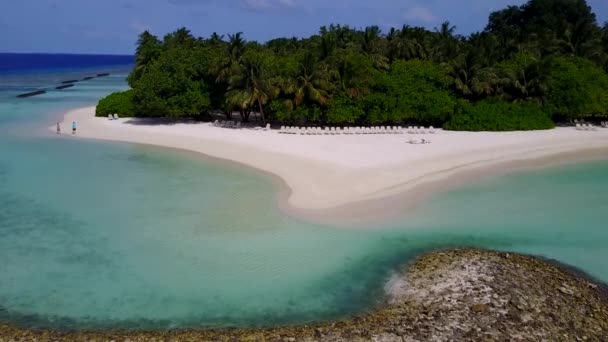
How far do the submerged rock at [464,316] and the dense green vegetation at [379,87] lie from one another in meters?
25.3

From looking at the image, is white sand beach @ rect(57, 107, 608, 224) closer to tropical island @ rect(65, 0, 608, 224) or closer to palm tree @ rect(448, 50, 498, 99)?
tropical island @ rect(65, 0, 608, 224)

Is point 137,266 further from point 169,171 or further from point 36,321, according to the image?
point 169,171

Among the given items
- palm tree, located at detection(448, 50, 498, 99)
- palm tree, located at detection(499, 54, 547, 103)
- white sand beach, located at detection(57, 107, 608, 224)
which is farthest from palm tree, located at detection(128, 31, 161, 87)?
palm tree, located at detection(499, 54, 547, 103)

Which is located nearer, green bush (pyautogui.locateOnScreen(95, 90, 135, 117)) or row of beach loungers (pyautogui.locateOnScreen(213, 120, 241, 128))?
row of beach loungers (pyautogui.locateOnScreen(213, 120, 241, 128))

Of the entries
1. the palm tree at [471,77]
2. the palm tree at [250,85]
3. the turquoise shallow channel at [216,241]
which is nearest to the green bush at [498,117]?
the palm tree at [471,77]

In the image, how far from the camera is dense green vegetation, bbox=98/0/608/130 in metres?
39.2

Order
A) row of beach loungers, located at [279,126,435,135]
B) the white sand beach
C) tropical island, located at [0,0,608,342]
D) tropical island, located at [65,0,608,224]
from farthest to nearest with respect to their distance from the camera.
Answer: row of beach loungers, located at [279,126,435,135] → tropical island, located at [65,0,608,224] → the white sand beach → tropical island, located at [0,0,608,342]

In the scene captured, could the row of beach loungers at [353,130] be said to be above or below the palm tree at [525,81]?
below

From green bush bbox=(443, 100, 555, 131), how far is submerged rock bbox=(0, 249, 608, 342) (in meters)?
25.0

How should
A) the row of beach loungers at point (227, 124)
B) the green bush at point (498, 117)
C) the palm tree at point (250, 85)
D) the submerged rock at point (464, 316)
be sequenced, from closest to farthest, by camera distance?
the submerged rock at point (464, 316) → the green bush at point (498, 117) → the palm tree at point (250, 85) → the row of beach loungers at point (227, 124)

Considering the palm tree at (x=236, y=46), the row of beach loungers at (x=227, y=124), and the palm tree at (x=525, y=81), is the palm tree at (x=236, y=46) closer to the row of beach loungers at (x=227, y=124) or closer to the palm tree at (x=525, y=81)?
the row of beach loungers at (x=227, y=124)

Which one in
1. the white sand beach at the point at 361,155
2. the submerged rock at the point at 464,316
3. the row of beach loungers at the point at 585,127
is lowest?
the submerged rock at the point at 464,316

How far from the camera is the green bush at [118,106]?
46.4 meters

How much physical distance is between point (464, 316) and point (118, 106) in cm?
4142
